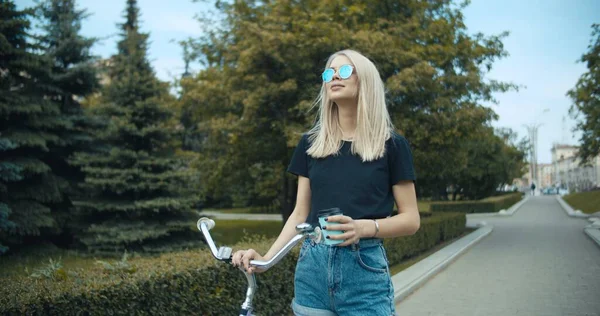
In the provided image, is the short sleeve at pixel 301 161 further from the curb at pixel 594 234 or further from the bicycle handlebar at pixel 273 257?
the curb at pixel 594 234

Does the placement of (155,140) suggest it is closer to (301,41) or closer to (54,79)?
(54,79)

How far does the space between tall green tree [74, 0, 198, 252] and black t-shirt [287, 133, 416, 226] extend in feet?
35.8

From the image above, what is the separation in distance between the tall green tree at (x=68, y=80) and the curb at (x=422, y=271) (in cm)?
924

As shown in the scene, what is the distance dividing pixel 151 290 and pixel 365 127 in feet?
10.3

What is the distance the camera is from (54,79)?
13.6 metres

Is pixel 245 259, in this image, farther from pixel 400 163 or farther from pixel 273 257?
pixel 400 163

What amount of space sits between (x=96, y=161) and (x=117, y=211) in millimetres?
1400

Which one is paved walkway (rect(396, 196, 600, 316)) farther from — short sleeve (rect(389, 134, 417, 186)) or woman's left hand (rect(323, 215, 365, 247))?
woman's left hand (rect(323, 215, 365, 247))

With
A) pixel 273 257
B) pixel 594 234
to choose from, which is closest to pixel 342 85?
pixel 273 257

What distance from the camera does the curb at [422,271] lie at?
8.17 m

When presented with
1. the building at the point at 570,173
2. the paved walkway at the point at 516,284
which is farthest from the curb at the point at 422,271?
the building at the point at 570,173

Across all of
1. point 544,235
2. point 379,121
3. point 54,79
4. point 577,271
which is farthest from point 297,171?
point 544,235

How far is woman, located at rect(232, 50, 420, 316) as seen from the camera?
200 centimetres

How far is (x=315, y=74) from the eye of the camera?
12.7 metres
